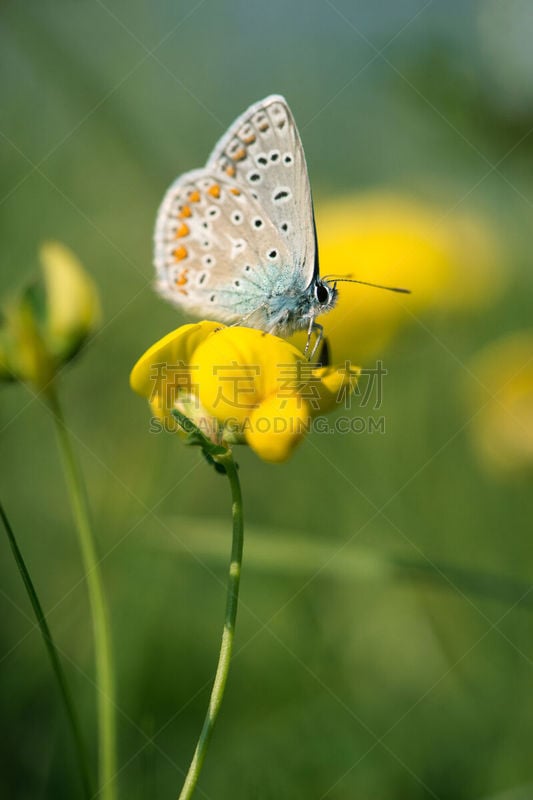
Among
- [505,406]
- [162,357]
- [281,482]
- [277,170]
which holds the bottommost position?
[281,482]

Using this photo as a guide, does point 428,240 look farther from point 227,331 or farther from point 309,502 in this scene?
point 227,331

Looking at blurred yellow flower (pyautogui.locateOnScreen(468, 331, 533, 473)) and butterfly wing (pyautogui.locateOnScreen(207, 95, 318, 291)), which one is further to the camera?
blurred yellow flower (pyautogui.locateOnScreen(468, 331, 533, 473))

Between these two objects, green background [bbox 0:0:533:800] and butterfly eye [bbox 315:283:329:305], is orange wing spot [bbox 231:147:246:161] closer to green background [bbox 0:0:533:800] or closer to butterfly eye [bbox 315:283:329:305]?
butterfly eye [bbox 315:283:329:305]

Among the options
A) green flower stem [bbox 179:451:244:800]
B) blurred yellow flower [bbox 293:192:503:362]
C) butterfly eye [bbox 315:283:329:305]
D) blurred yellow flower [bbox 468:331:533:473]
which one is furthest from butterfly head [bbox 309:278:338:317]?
green flower stem [bbox 179:451:244:800]

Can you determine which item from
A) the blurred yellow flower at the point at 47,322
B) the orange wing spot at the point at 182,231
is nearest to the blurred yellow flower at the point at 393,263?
the orange wing spot at the point at 182,231

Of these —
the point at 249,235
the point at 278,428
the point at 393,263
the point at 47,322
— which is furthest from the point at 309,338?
the point at 393,263

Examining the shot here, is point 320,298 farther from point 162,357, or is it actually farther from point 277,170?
point 162,357

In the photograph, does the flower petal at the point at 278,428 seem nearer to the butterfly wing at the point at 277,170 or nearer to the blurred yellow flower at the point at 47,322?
the blurred yellow flower at the point at 47,322
